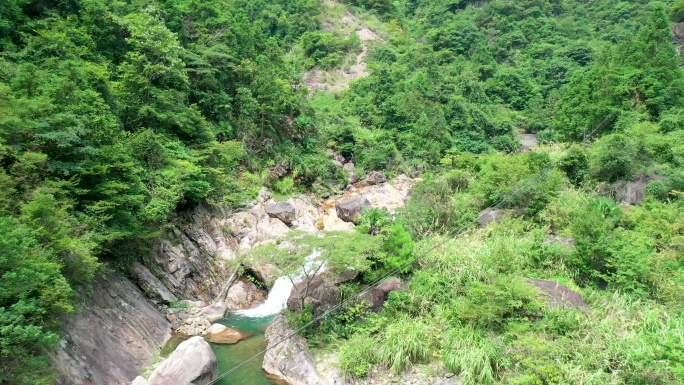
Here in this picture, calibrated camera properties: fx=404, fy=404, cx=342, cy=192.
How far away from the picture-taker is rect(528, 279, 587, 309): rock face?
11.8 metres

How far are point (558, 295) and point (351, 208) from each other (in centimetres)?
1603

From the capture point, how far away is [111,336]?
1255 centimetres

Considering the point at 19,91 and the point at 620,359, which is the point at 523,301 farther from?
the point at 19,91

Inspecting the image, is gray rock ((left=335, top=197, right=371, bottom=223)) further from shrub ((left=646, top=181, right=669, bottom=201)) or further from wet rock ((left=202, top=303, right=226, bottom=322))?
shrub ((left=646, top=181, right=669, bottom=201))

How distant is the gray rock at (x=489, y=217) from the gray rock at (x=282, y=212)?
1170 cm

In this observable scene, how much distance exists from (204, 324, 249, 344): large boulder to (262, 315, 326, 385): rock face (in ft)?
7.19

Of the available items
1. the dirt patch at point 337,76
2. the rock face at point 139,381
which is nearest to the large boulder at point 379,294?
the rock face at point 139,381

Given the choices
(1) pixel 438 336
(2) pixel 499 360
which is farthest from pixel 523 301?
(1) pixel 438 336

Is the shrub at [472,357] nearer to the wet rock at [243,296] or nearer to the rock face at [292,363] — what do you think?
the rock face at [292,363]

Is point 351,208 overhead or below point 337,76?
below

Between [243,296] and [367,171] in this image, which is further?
[367,171]

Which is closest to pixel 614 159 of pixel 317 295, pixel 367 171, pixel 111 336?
pixel 317 295

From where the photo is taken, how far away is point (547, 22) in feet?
183

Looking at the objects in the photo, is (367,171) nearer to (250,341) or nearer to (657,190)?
(657,190)
